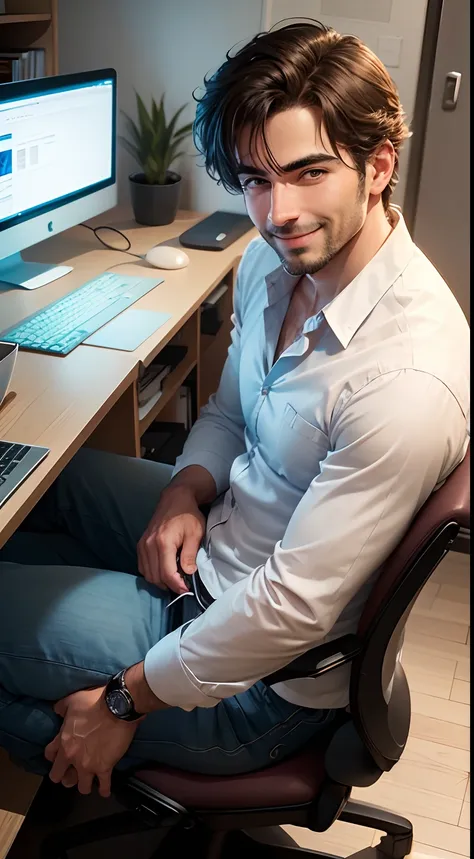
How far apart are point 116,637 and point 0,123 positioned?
1.06m

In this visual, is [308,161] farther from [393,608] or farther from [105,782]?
[105,782]

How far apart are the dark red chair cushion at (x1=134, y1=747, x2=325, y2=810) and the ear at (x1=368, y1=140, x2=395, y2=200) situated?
0.74 m

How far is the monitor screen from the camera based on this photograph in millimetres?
1669

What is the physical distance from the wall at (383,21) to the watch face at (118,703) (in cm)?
198

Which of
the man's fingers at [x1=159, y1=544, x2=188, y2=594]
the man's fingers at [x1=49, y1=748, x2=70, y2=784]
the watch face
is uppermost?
the man's fingers at [x1=159, y1=544, x2=188, y2=594]

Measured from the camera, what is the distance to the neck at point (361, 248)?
107 centimetres

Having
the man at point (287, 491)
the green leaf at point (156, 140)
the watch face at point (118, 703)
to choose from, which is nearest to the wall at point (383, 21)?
the green leaf at point (156, 140)

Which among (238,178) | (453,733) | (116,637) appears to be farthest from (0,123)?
(453,733)

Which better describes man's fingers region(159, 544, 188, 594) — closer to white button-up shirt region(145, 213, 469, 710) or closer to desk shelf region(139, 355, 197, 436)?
white button-up shirt region(145, 213, 469, 710)

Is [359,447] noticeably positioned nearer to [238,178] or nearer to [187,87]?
[238,178]

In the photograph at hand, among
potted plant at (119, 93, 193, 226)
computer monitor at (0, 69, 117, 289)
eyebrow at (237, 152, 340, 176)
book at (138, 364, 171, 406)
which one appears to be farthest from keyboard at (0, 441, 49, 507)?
potted plant at (119, 93, 193, 226)

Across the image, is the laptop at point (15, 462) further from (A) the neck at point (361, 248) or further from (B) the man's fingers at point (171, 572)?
(A) the neck at point (361, 248)

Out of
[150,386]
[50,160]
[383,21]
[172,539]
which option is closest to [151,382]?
[150,386]

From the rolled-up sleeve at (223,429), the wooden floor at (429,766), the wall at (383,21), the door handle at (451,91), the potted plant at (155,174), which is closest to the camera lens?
the rolled-up sleeve at (223,429)
